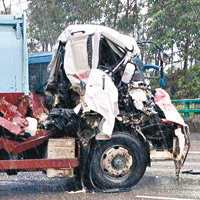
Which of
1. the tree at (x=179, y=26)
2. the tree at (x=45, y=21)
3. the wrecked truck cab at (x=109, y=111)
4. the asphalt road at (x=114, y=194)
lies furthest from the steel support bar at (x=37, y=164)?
the tree at (x=45, y=21)

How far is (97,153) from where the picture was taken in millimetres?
7410

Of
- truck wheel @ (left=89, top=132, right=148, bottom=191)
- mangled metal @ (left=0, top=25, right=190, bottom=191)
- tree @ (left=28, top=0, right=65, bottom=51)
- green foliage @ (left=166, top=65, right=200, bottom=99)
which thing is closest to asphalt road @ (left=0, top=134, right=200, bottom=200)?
truck wheel @ (left=89, top=132, right=148, bottom=191)

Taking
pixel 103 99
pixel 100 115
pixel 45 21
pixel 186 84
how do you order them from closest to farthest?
pixel 103 99
pixel 100 115
pixel 186 84
pixel 45 21

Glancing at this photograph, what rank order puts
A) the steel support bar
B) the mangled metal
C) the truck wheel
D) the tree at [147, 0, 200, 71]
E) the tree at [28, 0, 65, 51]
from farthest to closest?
the tree at [28, 0, 65, 51] < the tree at [147, 0, 200, 71] < the truck wheel < the mangled metal < the steel support bar

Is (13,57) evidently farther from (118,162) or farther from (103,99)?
Result: (118,162)

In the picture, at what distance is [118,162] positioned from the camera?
24.6ft

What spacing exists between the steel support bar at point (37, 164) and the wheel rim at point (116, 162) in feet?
1.50

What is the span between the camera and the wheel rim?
24.5 feet

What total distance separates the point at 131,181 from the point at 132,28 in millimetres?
17015

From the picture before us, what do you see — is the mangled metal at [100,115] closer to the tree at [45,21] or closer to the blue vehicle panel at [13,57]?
the blue vehicle panel at [13,57]

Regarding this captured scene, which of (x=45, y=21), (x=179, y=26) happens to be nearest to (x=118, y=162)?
(x=179, y=26)

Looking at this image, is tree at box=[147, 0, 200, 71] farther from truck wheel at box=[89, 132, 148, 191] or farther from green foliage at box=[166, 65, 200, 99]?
truck wheel at box=[89, 132, 148, 191]

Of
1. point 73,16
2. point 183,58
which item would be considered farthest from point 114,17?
point 183,58

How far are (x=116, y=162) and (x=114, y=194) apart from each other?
1.60 feet
